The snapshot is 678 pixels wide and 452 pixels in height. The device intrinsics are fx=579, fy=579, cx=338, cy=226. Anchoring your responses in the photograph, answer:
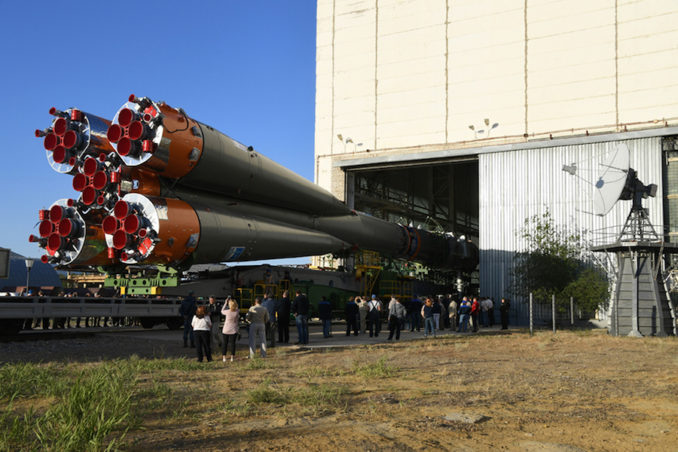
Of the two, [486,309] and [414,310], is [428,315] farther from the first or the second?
[486,309]

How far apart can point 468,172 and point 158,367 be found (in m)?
41.4

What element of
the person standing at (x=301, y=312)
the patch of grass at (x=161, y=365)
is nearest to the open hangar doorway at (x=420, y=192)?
the person standing at (x=301, y=312)

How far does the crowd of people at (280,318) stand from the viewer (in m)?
13.3

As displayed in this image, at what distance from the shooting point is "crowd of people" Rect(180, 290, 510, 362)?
13.3m

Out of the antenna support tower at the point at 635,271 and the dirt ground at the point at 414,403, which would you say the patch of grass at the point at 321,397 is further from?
the antenna support tower at the point at 635,271

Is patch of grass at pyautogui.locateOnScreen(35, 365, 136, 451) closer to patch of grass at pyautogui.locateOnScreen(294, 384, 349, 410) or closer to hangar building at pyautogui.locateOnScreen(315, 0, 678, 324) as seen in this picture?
patch of grass at pyautogui.locateOnScreen(294, 384, 349, 410)

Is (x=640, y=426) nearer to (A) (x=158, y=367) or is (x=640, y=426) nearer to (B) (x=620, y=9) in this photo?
(A) (x=158, y=367)

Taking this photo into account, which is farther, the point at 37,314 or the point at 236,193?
the point at 236,193

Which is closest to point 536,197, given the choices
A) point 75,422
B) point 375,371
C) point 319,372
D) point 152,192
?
point 152,192

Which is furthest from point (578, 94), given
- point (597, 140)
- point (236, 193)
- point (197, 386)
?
point (197, 386)

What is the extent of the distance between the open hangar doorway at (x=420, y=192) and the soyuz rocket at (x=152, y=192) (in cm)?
1547

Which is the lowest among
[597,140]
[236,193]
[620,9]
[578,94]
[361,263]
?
[361,263]

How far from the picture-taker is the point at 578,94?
91.9ft

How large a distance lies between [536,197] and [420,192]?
1968 centimetres
